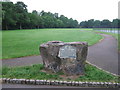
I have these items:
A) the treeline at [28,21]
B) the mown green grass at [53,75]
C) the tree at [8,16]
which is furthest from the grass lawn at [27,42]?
the tree at [8,16]

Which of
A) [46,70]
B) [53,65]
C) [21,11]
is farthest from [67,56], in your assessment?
[21,11]

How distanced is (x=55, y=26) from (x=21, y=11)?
2267 centimetres

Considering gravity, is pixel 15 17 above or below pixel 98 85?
above

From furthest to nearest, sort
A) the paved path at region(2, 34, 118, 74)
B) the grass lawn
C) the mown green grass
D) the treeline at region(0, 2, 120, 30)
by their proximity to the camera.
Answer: the treeline at region(0, 2, 120, 30) → the grass lawn → the paved path at region(2, 34, 118, 74) → the mown green grass

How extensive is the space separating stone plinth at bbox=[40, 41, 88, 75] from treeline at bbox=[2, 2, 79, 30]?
96.4 feet

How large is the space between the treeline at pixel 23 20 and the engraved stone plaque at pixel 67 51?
29634 mm

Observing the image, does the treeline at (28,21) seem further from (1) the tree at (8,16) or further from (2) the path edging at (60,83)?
(2) the path edging at (60,83)

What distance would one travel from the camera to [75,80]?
489cm

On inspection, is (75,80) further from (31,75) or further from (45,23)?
(45,23)

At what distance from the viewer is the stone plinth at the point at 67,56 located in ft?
17.6

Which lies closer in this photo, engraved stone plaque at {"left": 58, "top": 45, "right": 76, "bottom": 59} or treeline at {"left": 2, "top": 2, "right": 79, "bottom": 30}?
engraved stone plaque at {"left": 58, "top": 45, "right": 76, "bottom": 59}

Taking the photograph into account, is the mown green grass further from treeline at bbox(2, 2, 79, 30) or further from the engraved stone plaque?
treeline at bbox(2, 2, 79, 30)

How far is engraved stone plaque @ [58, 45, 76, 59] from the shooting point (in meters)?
5.36

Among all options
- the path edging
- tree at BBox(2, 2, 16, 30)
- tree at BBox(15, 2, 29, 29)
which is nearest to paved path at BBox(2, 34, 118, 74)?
the path edging
